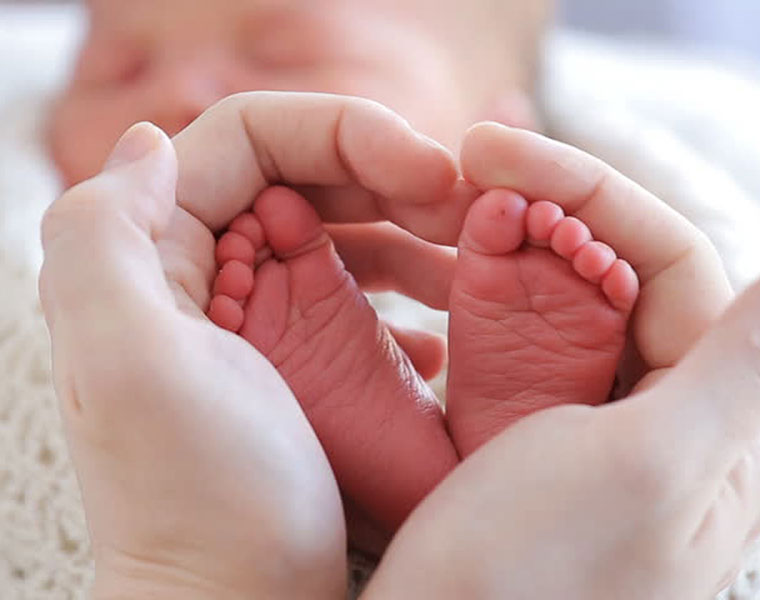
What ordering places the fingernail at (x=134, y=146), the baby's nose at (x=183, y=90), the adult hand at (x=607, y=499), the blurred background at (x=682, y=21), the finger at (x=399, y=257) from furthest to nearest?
the blurred background at (x=682, y=21)
the baby's nose at (x=183, y=90)
the finger at (x=399, y=257)
the fingernail at (x=134, y=146)
the adult hand at (x=607, y=499)

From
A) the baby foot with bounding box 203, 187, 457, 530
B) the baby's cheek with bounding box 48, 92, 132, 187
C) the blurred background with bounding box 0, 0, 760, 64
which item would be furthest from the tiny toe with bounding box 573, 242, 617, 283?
the blurred background with bounding box 0, 0, 760, 64

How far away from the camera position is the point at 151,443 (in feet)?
1.63

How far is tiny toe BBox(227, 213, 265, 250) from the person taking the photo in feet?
2.17

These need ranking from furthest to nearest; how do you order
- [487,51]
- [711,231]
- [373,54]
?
[487,51] < [373,54] < [711,231]

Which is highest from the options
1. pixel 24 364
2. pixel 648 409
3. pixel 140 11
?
pixel 648 409

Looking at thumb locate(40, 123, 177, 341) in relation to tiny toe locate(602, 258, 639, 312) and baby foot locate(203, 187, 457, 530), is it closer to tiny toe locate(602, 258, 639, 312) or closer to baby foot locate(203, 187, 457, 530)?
baby foot locate(203, 187, 457, 530)

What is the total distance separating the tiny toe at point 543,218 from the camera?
23.8 inches

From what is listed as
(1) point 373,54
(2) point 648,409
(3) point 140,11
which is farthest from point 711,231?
(3) point 140,11

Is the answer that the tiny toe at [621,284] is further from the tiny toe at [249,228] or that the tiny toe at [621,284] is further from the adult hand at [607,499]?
the tiny toe at [249,228]

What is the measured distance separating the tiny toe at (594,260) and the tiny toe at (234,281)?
0.18m

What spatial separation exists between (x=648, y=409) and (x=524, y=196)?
0.56 ft

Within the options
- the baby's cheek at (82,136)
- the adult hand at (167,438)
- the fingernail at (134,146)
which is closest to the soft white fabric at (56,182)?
the baby's cheek at (82,136)

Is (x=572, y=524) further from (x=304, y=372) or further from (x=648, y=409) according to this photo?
(x=304, y=372)

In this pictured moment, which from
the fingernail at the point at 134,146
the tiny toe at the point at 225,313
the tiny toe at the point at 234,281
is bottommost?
the tiny toe at the point at 225,313
